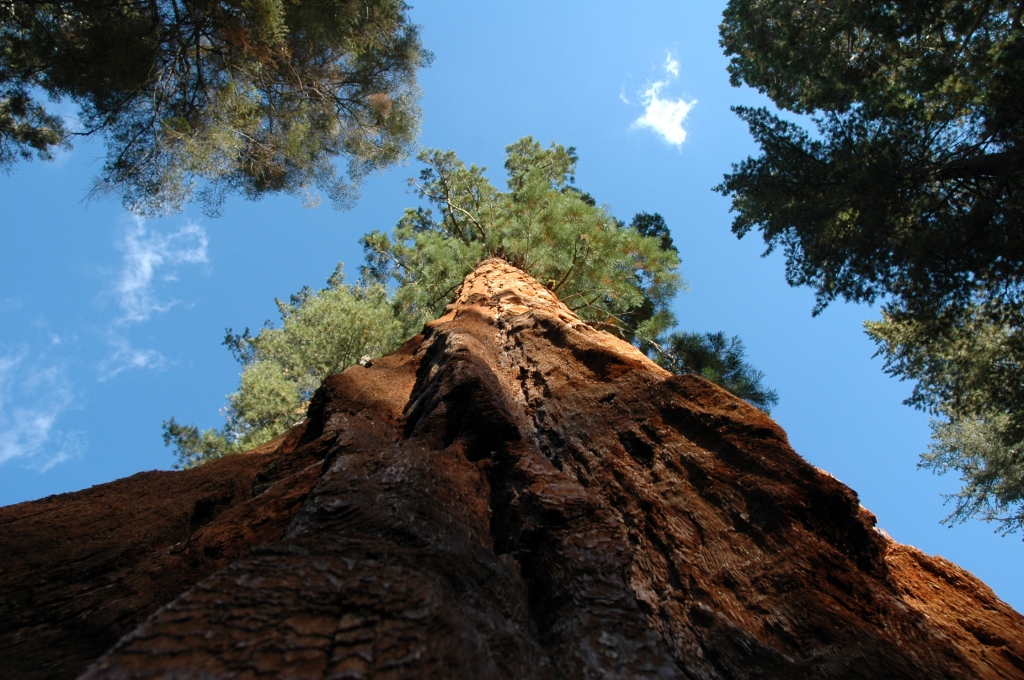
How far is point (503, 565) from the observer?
175cm

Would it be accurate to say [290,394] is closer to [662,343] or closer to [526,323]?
[662,343]

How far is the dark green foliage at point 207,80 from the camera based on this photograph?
724 centimetres

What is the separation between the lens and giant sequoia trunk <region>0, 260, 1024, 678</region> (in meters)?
1.22

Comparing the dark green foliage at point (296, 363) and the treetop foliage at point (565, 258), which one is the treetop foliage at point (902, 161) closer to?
the treetop foliage at point (565, 258)

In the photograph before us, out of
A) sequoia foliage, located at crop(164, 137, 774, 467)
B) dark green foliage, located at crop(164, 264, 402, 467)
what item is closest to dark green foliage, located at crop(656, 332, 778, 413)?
sequoia foliage, located at crop(164, 137, 774, 467)

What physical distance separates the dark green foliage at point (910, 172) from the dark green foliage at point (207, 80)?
6569 millimetres

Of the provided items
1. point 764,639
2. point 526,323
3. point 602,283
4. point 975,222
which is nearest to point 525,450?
point 764,639

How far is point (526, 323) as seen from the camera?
14.8 feet

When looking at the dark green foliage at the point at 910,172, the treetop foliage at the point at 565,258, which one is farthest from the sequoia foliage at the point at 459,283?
the dark green foliage at the point at 910,172

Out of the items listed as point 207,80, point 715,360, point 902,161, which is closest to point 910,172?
point 902,161

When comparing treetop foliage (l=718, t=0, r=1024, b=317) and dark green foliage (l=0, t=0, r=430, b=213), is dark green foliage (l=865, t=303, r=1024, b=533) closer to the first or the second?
treetop foliage (l=718, t=0, r=1024, b=317)

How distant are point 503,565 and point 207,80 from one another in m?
9.29

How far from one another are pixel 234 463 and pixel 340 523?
2.25 meters

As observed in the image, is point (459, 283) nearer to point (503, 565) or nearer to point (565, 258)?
point (565, 258)
